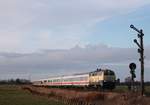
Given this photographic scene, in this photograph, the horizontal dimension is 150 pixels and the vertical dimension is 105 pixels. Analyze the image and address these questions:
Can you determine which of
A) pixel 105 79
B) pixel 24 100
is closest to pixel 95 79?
pixel 105 79

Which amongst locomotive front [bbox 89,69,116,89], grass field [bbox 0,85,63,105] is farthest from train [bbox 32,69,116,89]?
grass field [bbox 0,85,63,105]

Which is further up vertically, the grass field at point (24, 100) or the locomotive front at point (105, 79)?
the locomotive front at point (105, 79)

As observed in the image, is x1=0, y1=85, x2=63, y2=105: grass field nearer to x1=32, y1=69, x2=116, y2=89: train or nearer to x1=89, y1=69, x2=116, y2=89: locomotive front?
x1=89, y1=69, x2=116, y2=89: locomotive front

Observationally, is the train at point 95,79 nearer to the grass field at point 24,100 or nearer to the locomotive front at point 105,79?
the locomotive front at point 105,79

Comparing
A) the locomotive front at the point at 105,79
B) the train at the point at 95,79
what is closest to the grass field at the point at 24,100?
the locomotive front at the point at 105,79

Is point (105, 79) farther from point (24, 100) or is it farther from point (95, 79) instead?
point (24, 100)

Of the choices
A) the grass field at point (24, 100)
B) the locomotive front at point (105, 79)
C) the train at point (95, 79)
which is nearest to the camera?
the grass field at point (24, 100)

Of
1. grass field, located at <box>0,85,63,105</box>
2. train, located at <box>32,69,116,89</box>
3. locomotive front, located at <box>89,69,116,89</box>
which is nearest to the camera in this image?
grass field, located at <box>0,85,63,105</box>

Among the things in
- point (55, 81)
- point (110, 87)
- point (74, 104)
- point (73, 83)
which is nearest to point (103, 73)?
point (110, 87)

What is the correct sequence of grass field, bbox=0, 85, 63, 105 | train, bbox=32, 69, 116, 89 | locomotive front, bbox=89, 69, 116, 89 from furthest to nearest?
train, bbox=32, 69, 116, 89 → locomotive front, bbox=89, 69, 116, 89 → grass field, bbox=0, 85, 63, 105

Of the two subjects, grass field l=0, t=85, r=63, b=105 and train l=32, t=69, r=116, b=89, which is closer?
grass field l=0, t=85, r=63, b=105

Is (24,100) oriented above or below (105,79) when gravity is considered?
below

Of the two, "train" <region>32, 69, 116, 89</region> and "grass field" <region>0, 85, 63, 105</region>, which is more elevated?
"train" <region>32, 69, 116, 89</region>

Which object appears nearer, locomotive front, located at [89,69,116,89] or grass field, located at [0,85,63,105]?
grass field, located at [0,85,63,105]
